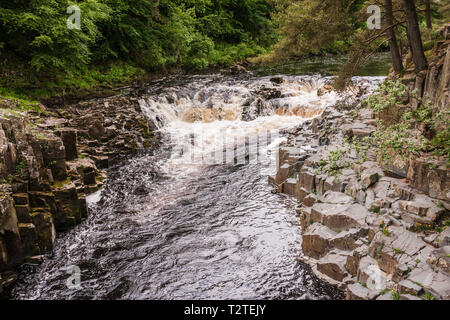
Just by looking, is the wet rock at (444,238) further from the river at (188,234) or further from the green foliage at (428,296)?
the river at (188,234)

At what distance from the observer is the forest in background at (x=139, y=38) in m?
11.7

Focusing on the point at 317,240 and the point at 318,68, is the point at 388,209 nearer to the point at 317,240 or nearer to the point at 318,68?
the point at 317,240

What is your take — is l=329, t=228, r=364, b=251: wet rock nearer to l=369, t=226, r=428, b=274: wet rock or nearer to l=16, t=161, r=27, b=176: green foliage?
l=369, t=226, r=428, b=274: wet rock

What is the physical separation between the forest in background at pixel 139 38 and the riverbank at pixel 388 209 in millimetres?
3425

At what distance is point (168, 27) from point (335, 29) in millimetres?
19548

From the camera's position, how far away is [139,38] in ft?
84.7

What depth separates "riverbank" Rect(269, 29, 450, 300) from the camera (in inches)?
216

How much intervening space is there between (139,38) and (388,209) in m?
24.5

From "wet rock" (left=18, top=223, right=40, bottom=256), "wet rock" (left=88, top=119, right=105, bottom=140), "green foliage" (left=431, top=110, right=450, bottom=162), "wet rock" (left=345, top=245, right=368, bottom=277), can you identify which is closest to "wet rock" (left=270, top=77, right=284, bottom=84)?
"wet rock" (left=88, top=119, right=105, bottom=140)

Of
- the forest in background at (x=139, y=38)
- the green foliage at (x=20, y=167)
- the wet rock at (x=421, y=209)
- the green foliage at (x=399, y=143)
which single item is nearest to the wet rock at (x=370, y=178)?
the green foliage at (x=399, y=143)

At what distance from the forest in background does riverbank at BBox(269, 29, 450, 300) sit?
343 cm

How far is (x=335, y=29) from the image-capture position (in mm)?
11484
